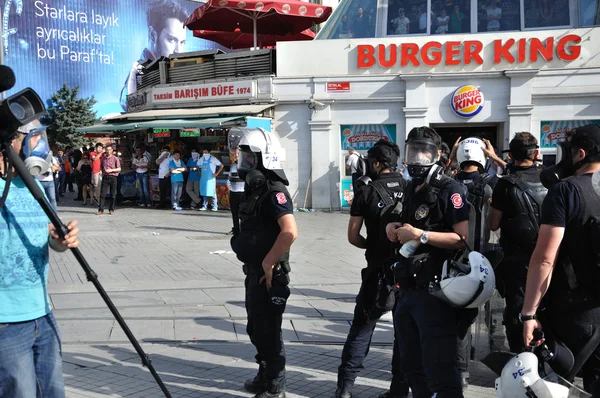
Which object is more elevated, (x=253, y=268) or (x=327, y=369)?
(x=253, y=268)

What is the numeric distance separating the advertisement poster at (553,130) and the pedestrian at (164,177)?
10211 mm

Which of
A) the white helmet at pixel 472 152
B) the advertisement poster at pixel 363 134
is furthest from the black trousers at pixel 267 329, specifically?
the advertisement poster at pixel 363 134

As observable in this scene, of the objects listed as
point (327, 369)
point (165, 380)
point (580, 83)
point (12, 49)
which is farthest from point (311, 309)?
point (12, 49)

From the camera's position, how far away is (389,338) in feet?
19.1

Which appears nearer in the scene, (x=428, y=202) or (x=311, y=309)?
(x=428, y=202)

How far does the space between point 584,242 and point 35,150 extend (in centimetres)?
268

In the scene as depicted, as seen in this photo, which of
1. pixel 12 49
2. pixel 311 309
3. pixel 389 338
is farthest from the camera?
pixel 12 49

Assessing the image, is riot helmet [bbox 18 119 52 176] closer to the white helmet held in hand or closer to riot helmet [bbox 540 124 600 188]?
the white helmet held in hand

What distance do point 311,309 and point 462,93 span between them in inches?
423

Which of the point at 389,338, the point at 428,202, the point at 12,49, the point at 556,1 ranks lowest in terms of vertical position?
the point at 389,338

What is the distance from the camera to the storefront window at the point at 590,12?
15781 millimetres

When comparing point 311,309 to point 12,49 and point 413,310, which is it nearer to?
point 413,310

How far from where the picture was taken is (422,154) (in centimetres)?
365

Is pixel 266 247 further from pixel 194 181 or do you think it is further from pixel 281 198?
pixel 194 181
